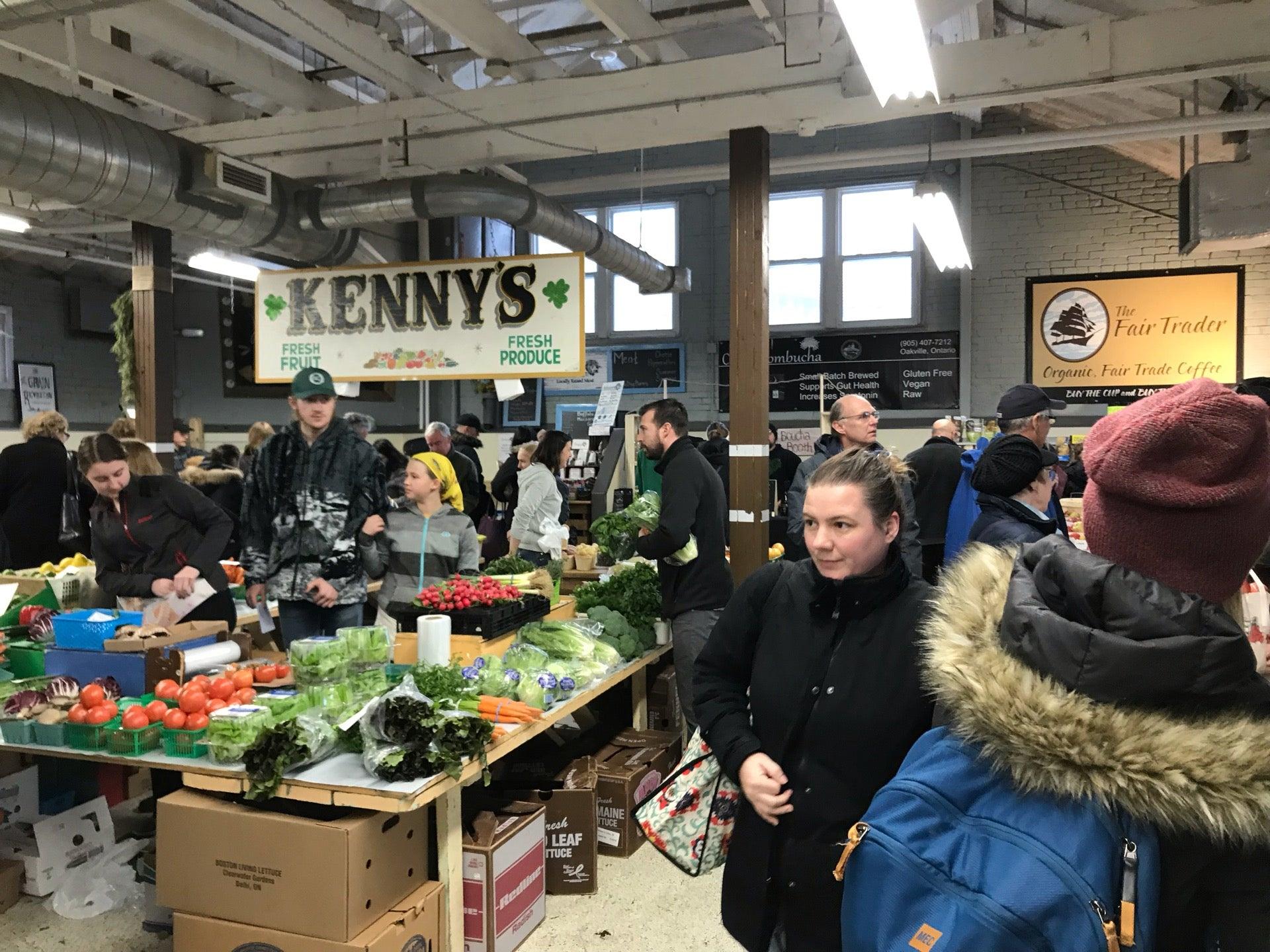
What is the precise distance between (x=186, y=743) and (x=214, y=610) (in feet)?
Result: 4.48

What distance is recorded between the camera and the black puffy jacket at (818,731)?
1692mm

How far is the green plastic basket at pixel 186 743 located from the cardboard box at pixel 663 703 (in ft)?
8.55

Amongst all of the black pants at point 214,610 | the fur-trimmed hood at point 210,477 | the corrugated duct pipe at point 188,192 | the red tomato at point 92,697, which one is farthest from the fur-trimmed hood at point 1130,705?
the fur-trimmed hood at point 210,477

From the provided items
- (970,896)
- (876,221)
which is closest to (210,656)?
(970,896)

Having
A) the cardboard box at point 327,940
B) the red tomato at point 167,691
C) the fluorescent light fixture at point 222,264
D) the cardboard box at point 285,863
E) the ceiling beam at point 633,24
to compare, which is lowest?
the cardboard box at point 327,940

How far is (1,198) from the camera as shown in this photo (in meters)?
6.99

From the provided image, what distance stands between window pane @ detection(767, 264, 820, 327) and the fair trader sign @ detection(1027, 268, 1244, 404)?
8.46ft

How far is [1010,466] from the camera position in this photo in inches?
122

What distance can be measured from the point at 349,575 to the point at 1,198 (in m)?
5.24

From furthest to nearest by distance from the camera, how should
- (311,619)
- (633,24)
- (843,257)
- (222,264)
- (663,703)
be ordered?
(843,257), (222,264), (663,703), (633,24), (311,619)

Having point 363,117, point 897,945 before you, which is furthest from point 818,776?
point 363,117

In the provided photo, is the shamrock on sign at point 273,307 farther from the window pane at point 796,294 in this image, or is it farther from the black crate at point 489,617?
the window pane at point 796,294

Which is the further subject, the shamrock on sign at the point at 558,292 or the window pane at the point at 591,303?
the window pane at the point at 591,303

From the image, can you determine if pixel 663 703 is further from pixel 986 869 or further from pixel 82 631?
pixel 986 869
